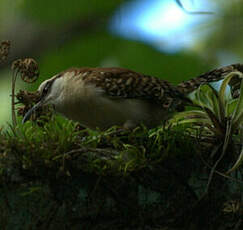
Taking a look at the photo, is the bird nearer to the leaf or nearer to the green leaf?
the green leaf

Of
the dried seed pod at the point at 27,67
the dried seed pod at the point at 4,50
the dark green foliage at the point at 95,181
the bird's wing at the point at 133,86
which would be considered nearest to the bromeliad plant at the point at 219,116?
the dark green foliage at the point at 95,181

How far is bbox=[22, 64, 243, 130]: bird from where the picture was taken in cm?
270

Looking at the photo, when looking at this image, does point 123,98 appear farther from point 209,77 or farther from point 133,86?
point 209,77

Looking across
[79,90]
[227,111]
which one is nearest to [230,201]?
[227,111]

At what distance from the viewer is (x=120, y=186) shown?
75.0 inches

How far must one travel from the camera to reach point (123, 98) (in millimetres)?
2744

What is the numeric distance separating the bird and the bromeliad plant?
21 centimetres

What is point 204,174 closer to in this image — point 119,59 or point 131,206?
point 131,206

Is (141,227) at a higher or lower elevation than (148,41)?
lower

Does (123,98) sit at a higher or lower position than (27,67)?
lower

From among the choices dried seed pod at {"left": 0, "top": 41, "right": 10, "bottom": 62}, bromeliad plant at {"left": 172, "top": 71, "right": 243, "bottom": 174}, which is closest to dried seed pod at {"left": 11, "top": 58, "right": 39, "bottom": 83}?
dried seed pod at {"left": 0, "top": 41, "right": 10, "bottom": 62}

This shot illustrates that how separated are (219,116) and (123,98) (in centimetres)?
69

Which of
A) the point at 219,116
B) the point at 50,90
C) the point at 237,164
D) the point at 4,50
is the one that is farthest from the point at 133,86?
the point at 237,164

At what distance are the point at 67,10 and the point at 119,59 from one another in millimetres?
546
